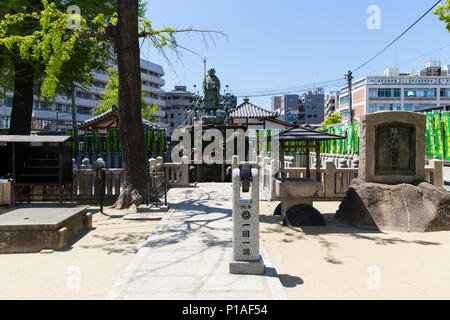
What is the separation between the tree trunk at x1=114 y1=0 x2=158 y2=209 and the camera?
9781 millimetres

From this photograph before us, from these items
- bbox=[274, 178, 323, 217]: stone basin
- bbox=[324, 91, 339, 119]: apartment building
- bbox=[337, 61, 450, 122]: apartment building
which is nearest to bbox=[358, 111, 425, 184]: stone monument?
bbox=[274, 178, 323, 217]: stone basin

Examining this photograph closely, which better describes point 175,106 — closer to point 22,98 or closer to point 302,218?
point 22,98

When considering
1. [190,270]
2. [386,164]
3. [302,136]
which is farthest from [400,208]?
[190,270]

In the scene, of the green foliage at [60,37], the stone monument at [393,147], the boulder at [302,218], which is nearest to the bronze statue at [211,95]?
the green foliage at [60,37]

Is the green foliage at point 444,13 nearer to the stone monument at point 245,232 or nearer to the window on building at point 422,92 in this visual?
the stone monument at point 245,232

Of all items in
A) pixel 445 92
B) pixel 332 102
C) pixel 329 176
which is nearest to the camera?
pixel 329 176

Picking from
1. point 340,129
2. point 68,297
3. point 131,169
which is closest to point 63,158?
point 131,169

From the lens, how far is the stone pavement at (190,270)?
376cm

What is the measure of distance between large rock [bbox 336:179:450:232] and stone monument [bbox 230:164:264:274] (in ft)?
14.1

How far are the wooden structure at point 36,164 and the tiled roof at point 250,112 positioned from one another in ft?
76.9

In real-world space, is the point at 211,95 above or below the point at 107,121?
above

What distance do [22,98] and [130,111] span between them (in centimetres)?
717

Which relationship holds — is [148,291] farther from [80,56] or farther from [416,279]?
[80,56]

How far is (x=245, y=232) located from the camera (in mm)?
4438
